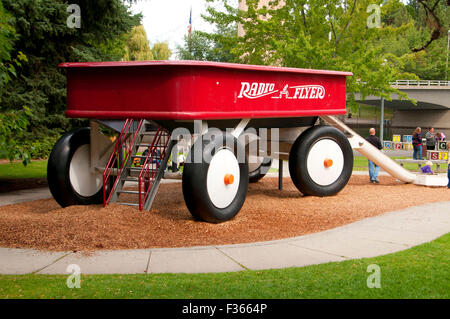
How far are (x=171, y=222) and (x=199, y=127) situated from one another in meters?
1.59

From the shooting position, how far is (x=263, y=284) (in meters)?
5.10

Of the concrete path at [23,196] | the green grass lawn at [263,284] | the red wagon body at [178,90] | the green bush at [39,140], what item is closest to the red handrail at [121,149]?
the red wagon body at [178,90]

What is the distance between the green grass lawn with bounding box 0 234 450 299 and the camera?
4816 mm

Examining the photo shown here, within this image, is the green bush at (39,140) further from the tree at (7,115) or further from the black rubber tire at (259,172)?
the black rubber tire at (259,172)

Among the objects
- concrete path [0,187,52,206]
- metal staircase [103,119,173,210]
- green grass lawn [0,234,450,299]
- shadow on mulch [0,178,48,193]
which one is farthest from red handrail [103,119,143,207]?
shadow on mulch [0,178,48,193]

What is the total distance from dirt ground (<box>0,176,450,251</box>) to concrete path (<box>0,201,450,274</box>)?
372 millimetres

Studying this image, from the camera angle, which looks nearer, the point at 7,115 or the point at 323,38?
the point at 7,115

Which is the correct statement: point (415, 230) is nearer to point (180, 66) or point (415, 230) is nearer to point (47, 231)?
point (180, 66)

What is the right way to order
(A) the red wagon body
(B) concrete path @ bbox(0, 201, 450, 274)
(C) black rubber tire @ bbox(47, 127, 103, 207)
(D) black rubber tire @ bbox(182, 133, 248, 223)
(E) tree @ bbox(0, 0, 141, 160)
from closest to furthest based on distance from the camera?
(B) concrete path @ bbox(0, 201, 450, 274), (A) the red wagon body, (D) black rubber tire @ bbox(182, 133, 248, 223), (C) black rubber tire @ bbox(47, 127, 103, 207), (E) tree @ bbox(0, 0, 141, 160)

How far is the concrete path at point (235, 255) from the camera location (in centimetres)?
586

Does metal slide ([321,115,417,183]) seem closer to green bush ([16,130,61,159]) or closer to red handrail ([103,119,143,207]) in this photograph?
red handrail ([103,119,143,207])

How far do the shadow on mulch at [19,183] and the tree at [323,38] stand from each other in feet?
36.4

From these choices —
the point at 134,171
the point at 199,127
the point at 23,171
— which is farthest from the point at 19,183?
the point at 199,127

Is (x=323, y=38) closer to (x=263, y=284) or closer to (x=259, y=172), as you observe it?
(x=259, y=172)
